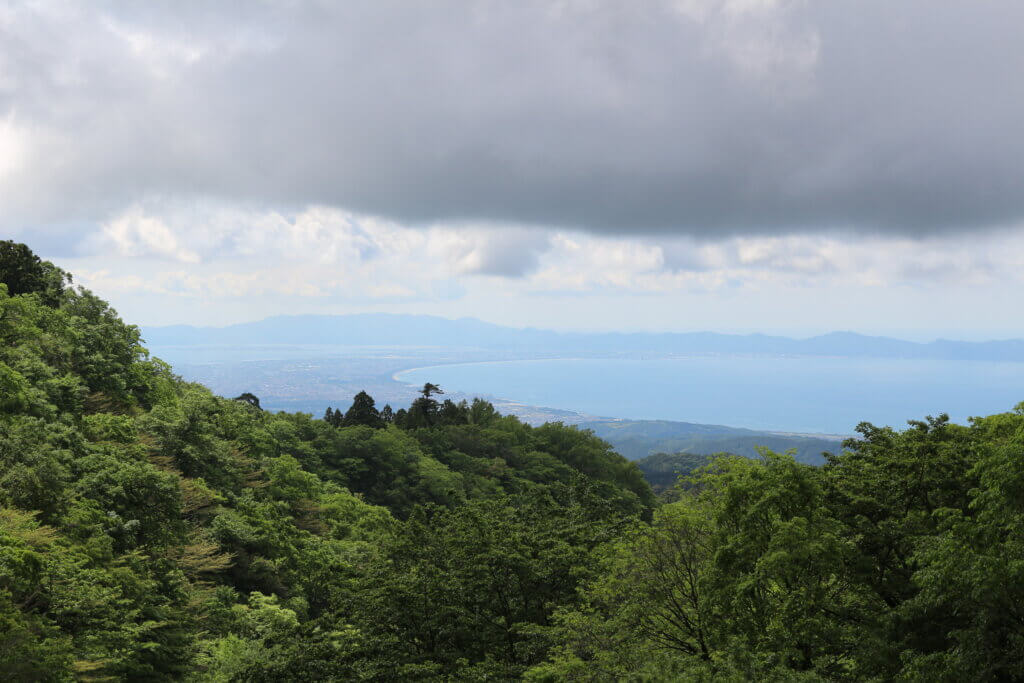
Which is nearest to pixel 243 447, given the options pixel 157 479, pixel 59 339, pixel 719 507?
pixel 59 339

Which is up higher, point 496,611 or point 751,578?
point 751,578

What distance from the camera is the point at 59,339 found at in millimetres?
35219

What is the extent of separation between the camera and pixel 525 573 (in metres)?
23.4

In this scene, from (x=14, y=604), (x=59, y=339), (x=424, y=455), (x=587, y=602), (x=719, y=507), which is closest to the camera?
(x=14, y=604)

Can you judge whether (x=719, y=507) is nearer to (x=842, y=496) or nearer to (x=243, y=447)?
(x=842, y=496)

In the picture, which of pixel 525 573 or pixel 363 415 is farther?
pixel 363 415

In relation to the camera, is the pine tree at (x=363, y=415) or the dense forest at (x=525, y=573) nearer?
the dense forest at (x=525, y=573)

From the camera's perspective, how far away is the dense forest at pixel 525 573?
45.0ft

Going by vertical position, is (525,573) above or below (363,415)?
below

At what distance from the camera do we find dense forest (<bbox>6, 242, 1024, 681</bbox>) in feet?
45.0

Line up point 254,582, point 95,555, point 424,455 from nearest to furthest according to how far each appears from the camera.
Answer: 1. point 95,555
2. point 254,582
3. point 424,455

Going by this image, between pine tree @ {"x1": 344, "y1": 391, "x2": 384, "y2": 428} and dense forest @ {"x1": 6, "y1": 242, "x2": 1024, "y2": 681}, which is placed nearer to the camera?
dense forest @ {"x1": 6, "y1": 242, "x2": 1024, "y2": 681}

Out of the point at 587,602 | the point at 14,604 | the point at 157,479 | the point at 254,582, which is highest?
the point at 157,479

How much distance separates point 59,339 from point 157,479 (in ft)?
58.3
